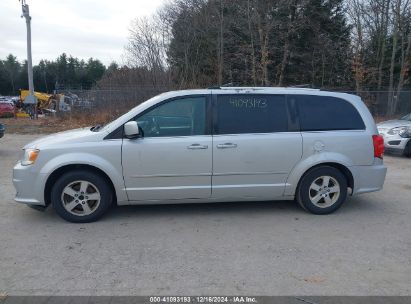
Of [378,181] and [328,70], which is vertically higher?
[328,70]

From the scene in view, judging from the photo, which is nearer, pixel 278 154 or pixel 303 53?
pixel 278 154

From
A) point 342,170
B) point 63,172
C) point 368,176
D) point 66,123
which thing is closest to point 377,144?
point 368,176

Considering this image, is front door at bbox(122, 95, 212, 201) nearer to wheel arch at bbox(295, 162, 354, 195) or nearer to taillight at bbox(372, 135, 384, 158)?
wheel arch at bbox(295, 162, 354, 195)

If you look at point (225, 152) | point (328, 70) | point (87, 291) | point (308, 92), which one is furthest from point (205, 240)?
point (328, 70)

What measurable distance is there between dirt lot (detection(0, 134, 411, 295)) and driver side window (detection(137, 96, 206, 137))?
1169 mm

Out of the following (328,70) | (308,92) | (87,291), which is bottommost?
(87,291)

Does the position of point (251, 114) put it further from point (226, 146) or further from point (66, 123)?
point (66, 123)

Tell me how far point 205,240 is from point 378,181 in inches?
109

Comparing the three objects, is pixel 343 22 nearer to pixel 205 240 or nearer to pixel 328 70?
pixel 328 70

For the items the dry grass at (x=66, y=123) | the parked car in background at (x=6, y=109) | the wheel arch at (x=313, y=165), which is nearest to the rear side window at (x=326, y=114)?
the wheel arch at (x=313, y=165)

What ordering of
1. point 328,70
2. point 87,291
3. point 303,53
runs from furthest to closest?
1. point 328,70
2. point 303,53
3. point 87,291

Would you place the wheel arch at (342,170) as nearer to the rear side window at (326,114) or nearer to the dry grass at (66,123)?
the rear side window at (326,114)

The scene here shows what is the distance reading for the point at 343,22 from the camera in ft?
98.2

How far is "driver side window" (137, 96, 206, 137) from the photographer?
521 cm
